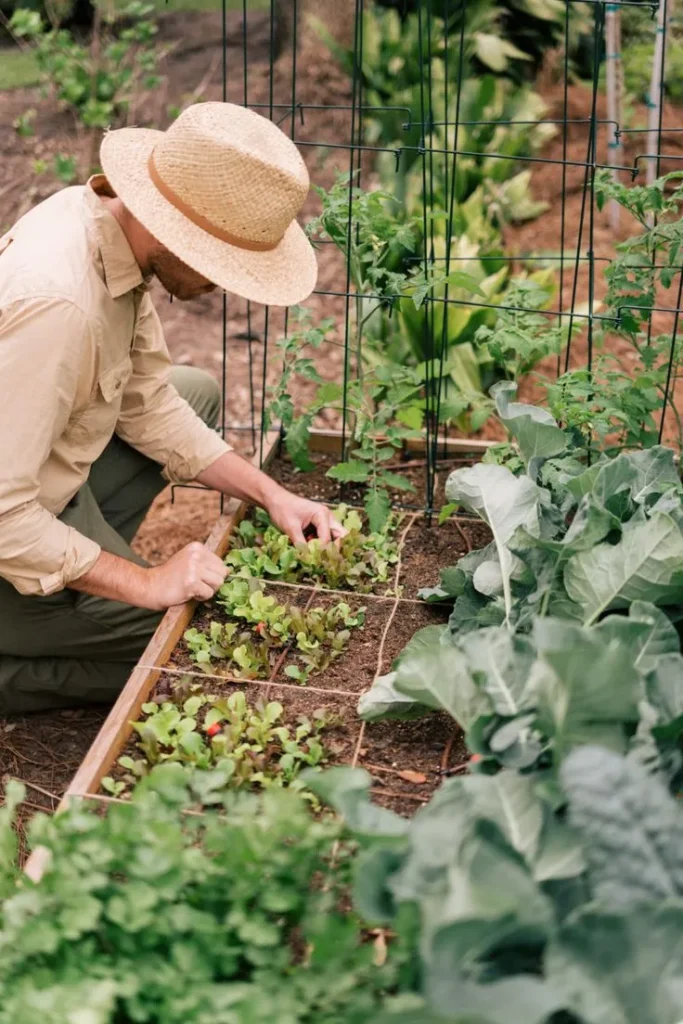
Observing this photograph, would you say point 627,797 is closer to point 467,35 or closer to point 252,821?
point 252,821

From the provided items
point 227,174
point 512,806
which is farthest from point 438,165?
point 512,806

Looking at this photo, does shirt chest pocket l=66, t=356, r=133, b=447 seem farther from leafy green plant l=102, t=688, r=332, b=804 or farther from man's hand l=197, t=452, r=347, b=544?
leafy green plant l=102, t=688, r=332, b=804

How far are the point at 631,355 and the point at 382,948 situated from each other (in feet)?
12.1

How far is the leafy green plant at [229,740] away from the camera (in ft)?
6.68

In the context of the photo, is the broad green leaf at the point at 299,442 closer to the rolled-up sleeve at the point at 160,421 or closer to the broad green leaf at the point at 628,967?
the rolled-up sleeve at the point at 160,421

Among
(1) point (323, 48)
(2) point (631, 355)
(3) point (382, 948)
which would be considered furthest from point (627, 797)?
(1) point (323, 48)

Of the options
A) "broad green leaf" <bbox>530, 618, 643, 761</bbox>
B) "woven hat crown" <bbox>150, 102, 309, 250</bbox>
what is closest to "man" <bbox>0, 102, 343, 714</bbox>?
"woven hat crown" <bbox>150, 102, 309, 250</bbox>

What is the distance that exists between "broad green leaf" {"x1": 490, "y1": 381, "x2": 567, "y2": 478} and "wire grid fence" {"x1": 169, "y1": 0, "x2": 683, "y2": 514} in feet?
1.02

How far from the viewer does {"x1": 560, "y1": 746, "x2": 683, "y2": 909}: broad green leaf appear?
1461mm

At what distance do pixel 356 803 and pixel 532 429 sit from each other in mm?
1189

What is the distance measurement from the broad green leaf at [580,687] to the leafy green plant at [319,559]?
1037 mm

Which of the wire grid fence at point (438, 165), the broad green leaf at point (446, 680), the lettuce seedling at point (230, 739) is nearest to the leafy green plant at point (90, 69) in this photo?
the wire grid fence at point (438, 165)

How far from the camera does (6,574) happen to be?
253 centimetres

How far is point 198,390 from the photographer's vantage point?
3566 mm
